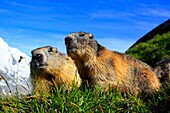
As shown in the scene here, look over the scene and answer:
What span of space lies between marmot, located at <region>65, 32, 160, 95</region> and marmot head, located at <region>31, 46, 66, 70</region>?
60 cm

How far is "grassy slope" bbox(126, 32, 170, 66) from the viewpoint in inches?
952

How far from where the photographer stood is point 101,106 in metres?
8.05

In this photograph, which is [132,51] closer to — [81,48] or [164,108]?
[81,48]

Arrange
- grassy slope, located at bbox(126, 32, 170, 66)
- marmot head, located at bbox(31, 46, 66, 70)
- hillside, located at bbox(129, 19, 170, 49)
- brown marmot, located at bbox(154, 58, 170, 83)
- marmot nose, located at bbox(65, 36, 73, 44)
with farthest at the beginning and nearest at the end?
hillside, located at bbox(129, 19, 170, 49) < grassy slope, located at bbox(126, 32, 170, 66) < brown marmot, located at bbox(154, 58, 170, 83) < marmot head, located at bbox(31, 46, 66, 70) < marmot nose, located at bbox(65, 36, 73, 44)

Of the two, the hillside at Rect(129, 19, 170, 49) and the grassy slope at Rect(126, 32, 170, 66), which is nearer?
the grassy slope at Rect(126, 32, 170, 66)

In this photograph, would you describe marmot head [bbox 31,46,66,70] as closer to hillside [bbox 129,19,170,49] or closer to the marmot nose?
the marmot nose

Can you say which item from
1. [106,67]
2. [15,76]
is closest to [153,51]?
[15,76]

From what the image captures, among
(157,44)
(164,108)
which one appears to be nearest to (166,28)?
(157,44)

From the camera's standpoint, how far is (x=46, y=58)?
38.1 feet

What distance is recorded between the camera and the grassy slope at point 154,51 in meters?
24.2

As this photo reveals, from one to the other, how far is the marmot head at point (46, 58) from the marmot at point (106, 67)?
0.60 meters

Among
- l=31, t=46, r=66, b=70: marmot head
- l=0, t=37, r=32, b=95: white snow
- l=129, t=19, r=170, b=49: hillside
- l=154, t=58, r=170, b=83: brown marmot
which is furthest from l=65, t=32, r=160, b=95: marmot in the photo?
l=129, t=19, r=170, b=49: hillside

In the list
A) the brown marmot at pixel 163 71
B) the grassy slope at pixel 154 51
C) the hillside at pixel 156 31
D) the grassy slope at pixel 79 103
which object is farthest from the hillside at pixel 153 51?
the grassy slope at pixel 79 103

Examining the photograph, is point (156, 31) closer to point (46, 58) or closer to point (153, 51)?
point (153, 51)
